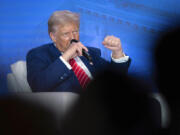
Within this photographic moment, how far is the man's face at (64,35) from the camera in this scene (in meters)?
1.12

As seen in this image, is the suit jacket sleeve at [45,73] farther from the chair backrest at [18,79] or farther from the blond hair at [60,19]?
the blond hair at [60,19]

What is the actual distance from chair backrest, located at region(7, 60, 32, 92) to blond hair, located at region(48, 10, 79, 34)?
9.8 inches

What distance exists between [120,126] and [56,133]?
365 mm

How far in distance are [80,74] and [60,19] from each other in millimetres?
308

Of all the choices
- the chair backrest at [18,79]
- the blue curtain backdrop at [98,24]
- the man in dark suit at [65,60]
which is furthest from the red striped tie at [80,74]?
the chair backrest at [18,79]

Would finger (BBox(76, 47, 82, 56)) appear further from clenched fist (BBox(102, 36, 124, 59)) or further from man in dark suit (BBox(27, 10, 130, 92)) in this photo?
clenched fist (BBox(102, 36, 124, 59))

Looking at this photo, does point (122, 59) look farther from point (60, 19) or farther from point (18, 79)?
point (18, 79)

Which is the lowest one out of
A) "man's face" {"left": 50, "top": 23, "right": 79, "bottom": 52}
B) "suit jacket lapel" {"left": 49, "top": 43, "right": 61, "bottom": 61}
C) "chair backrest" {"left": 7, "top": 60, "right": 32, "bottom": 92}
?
"chair backrest" {"left": 7, "top": 60, "right": 32, "bottom": 92}

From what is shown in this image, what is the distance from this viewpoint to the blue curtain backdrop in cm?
113

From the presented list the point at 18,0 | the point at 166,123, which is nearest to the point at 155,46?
the point at 166,123

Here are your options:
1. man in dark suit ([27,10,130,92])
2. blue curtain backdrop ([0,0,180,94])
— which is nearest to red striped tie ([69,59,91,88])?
man in dark suit ([27,10,130,92])

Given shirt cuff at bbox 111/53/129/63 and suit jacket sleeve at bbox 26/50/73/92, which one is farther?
shirt cuff at bbox 111/53/129/63

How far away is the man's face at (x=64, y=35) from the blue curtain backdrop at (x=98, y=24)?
0.17 ft

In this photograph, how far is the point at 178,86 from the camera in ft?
4.20
